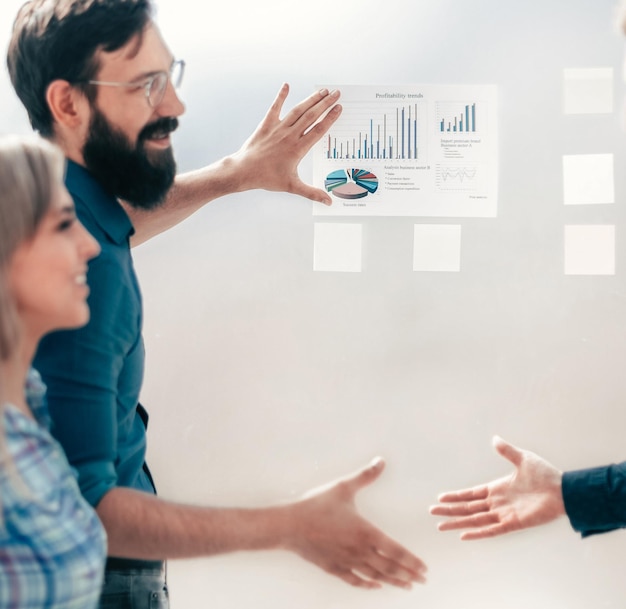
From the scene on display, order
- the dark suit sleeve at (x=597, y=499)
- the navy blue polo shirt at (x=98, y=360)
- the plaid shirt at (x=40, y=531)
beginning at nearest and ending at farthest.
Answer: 1. the plaid shirt at (x=40, y=531)
2. the navy blue polo shirt at (x=98, y=360)
3. the dark suit sleeve at (x=597, y=499)

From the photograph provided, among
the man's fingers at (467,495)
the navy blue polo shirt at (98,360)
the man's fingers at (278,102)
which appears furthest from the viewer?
the man's fingers at (278,102)

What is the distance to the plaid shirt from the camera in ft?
2.88

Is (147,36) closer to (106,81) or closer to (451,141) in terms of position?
(106,81)

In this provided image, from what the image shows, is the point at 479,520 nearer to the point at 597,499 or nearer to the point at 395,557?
the point at 597,499

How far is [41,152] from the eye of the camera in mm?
930

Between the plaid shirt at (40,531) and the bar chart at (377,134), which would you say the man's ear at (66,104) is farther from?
the bar chart at (377,134)

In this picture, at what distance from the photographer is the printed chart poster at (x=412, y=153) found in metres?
1.82

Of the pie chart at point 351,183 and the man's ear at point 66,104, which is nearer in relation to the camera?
the man's ear at point 66,104

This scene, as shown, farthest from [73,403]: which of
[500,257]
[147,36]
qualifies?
[500,257]

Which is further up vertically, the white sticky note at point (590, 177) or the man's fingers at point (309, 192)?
the white sticky note at point (590, 177)

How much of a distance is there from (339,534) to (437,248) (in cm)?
88

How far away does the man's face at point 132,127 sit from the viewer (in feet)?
4.22

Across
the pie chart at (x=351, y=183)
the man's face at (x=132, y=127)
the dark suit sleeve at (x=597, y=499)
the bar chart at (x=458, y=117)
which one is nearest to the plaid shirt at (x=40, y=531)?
the man's face at (x=132, y=127)

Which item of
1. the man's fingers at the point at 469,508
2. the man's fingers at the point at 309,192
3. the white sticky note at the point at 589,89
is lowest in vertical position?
the man's fingers at the point at 469,508
